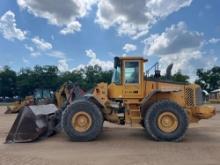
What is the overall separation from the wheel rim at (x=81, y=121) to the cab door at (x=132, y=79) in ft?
4.96

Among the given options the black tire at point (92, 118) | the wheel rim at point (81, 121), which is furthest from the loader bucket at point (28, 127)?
the wheel rim at point (81, 121)

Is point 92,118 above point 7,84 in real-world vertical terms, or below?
below

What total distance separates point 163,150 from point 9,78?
293ft

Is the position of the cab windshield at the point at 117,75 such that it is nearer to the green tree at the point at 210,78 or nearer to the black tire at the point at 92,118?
the black tire at the point at 92,118

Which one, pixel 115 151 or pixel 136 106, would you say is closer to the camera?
pixel 115 151

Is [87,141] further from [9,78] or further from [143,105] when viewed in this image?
[9,78]

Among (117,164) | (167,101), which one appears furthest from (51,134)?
(117,164)

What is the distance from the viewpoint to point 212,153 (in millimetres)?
9609

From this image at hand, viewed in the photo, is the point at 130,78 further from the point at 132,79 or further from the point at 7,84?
the point at 7,84

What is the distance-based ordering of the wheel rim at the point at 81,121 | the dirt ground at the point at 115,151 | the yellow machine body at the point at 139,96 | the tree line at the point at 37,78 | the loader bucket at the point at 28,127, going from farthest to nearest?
the tree line at the point at 37,78
the yellow machine body at the point at 139,96
the wheel rim at the point at 81,121
the loader bucket at the point at 28,127
the dirt ground at the point at 115,151

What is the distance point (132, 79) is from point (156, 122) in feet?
5.65

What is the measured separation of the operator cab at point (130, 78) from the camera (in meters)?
12.7

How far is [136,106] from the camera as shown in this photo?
12.7 metres

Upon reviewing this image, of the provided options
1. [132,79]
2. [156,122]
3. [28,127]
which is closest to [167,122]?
[156,122]
